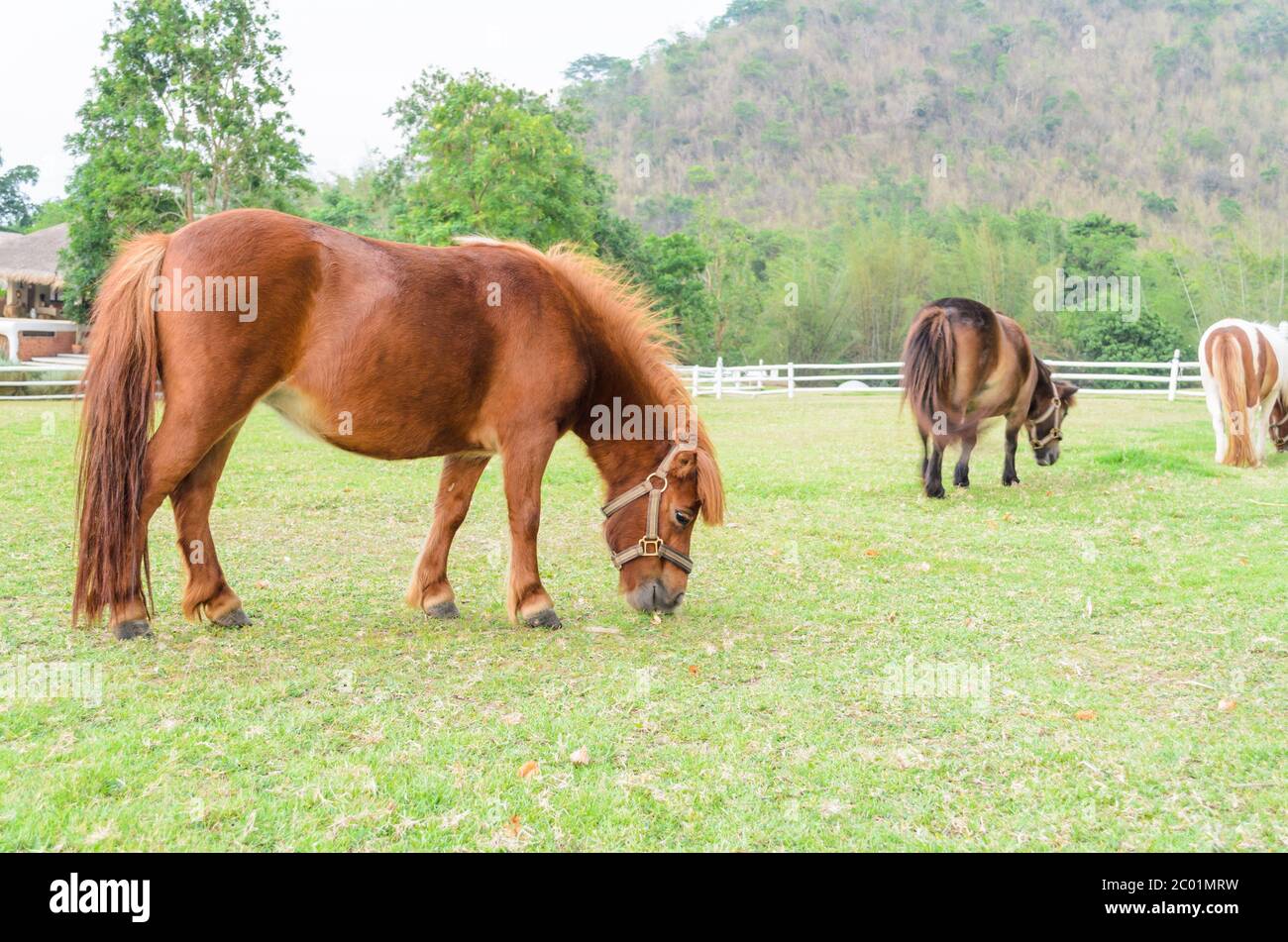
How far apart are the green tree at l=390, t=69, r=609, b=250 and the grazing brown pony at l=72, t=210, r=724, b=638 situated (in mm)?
21372

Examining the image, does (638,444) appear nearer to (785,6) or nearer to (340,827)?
(340,827)

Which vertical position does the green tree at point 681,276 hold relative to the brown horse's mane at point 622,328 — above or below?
above

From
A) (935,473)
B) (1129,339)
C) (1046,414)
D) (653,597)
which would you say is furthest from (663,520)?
(1129,339)

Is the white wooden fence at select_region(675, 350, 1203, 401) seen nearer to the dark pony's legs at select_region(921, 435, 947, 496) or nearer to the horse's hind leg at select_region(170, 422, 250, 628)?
the dark pony's legs at select_region(921, 435, 947, 496)

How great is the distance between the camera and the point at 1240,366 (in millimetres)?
11242

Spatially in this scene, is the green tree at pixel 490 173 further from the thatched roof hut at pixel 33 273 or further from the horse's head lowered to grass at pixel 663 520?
the horse's head lowered to grass at pixel 663 520

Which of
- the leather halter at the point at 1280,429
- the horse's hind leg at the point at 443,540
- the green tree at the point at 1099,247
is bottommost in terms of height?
the horse's hind leg at the point at 443,540

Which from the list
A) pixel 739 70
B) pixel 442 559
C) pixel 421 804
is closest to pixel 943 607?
pixel 442 559

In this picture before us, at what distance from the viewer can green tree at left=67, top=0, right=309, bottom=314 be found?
25.0 m

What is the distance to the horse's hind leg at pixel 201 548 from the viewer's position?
178 inches

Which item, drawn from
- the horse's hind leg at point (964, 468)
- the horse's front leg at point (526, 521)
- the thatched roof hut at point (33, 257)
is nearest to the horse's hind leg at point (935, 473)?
the horse's hind leg at point (964, 468)

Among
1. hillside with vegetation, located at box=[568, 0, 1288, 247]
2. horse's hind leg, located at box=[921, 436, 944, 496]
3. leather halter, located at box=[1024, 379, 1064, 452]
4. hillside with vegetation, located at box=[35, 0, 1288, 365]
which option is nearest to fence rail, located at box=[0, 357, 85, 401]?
hillside with vegetation, located at box=[35, 0, 1288, 365]

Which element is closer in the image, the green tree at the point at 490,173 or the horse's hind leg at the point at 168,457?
the horse's hind leg at the point at 168,457

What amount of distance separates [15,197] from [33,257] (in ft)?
82.9
